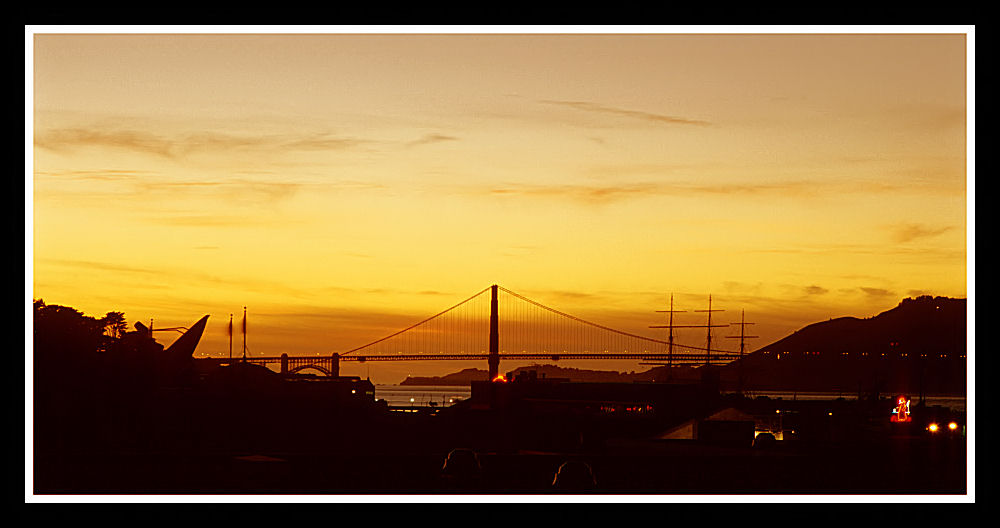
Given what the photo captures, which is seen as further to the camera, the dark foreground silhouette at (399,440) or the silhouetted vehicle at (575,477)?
the dark foreground silhouette at (399,440)

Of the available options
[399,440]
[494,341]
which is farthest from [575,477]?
[494,341]

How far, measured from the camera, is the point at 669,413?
174ft

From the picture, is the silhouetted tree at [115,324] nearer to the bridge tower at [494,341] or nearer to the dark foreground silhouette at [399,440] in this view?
the dark foreground silhouette at [399,440]

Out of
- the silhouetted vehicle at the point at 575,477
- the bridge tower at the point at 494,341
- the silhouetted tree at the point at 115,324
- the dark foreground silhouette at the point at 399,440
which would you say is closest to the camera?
the silhouetted vehicle at the point at 575,477

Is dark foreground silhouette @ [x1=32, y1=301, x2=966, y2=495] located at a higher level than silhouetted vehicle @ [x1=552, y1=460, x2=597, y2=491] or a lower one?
lower

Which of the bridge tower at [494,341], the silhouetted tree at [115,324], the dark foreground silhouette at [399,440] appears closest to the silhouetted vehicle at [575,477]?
the dark foreground silhouette at [399,440]

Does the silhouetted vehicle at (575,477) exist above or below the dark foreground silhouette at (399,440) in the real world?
above

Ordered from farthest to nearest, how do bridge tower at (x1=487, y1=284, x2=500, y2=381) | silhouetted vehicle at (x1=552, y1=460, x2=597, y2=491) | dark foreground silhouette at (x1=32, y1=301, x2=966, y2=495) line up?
Answer: bridge tower at (x1=487, y1=284, x2=500, y2=381) < dark foreground silhouette at (x1=32, y1=301, x2=966, y2=495) < silhouetted vehicle at (x1=552, y1=460, x2=597, y2=491)

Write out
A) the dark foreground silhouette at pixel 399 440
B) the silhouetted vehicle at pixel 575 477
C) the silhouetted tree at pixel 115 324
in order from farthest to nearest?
the silhouetted tree at pixel 115 324, the dark foreground silhouette at pixel 399 440, the silhouetted vehicle at pixel 575 477

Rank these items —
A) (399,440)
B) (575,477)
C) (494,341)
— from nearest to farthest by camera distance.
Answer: (575,477), (399,440), (494,341)

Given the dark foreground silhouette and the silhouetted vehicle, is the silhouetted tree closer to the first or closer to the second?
the dark foreground silhouette

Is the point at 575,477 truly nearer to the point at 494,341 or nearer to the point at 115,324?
the point at 115,324

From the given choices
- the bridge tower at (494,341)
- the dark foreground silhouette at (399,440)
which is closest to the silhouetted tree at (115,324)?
the dark foreground silhouette at (399,440)

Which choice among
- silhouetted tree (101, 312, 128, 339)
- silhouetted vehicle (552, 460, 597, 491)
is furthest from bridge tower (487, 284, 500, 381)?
silhouetted vehicle (552, 460, 597, 491)
